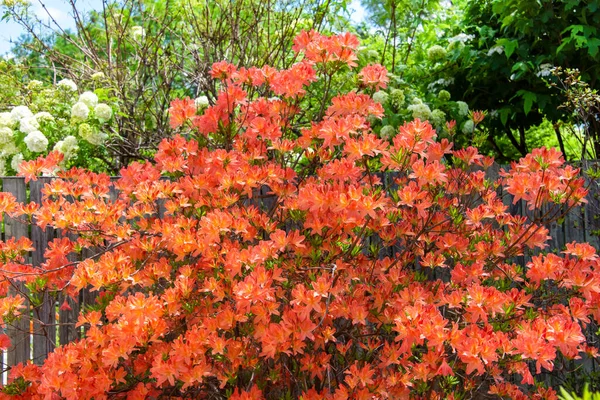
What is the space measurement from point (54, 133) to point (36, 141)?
34 cm

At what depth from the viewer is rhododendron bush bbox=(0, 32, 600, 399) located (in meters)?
2.54

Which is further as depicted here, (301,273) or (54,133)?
(54,133)

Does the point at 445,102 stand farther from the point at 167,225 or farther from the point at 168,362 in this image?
the point at 168,362

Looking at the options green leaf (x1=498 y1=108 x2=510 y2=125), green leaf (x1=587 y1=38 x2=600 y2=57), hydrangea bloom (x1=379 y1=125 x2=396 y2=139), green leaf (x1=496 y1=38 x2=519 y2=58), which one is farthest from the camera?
green leaf (x1=498 y1=108 x2=510 y2=125)

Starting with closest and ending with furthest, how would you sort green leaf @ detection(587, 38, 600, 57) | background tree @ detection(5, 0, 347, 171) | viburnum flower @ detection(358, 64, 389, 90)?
viburnum flower @ detection(358, 64, 389, 90) < green leaf @ detection(587, 38, 600, 57) < background tree @ detection(5, 0, 347, 171)

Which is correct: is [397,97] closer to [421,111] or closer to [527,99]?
[421,111]

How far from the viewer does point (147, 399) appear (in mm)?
3092

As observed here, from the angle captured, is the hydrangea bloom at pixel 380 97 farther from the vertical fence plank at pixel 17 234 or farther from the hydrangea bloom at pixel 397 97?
the vertical fence plank at pixel 17 234

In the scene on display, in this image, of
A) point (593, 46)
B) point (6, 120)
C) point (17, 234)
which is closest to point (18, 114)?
point (6, 120)

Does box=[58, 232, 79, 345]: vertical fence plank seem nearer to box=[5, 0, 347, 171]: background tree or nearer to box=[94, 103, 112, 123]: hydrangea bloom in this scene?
box=[94, 103, 112, 123]: hydrangea bloom

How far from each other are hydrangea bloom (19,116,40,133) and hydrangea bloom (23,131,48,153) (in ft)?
0.34

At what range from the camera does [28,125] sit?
4.49 meters

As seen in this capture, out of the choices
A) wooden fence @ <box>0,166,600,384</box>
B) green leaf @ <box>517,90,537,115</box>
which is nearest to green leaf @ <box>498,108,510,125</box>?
green leaf @ <box>517,90,537,115</box>

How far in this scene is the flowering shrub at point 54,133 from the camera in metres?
4.42
